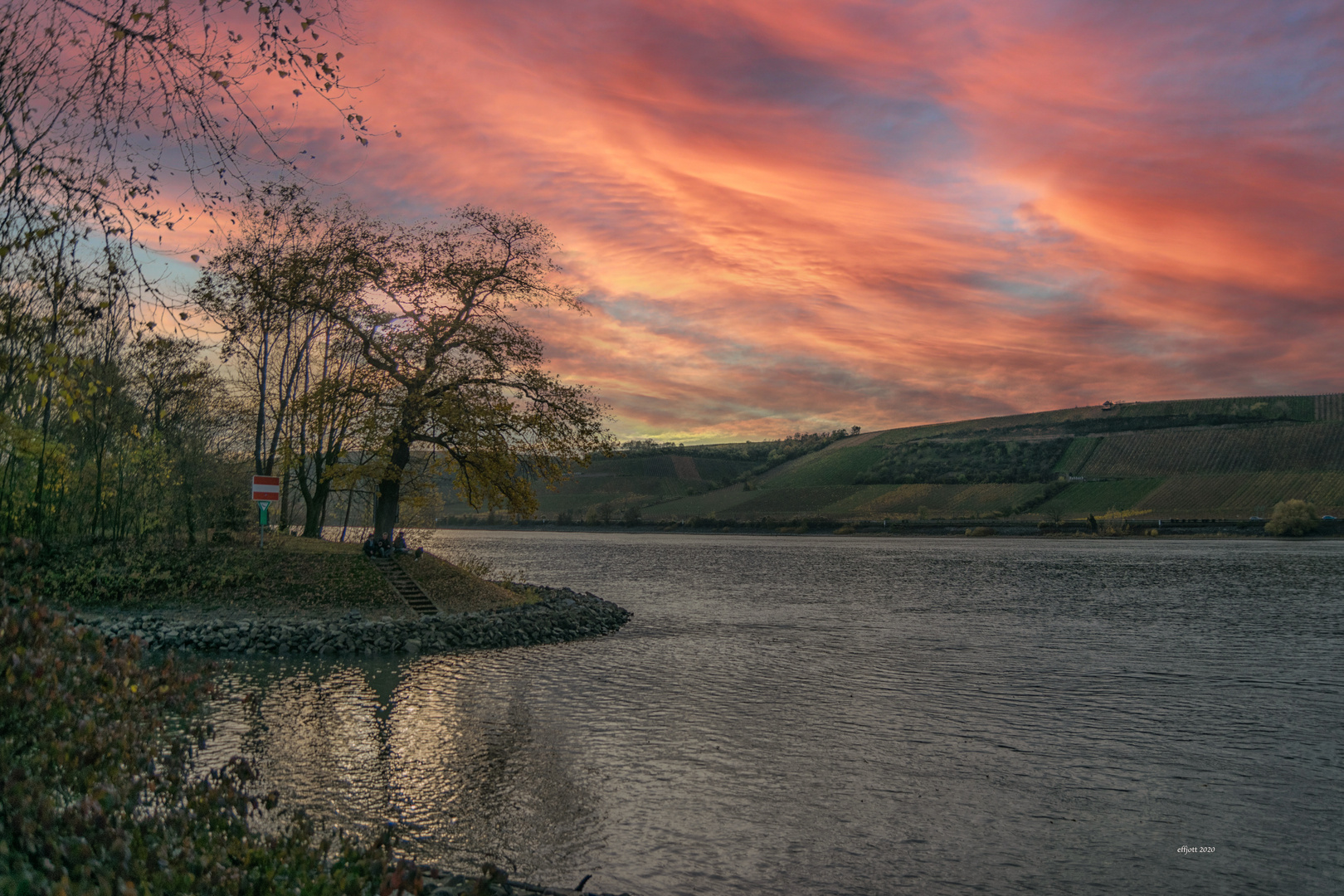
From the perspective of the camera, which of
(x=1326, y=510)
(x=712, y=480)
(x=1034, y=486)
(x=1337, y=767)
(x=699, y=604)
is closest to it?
(x=1337, y=767)

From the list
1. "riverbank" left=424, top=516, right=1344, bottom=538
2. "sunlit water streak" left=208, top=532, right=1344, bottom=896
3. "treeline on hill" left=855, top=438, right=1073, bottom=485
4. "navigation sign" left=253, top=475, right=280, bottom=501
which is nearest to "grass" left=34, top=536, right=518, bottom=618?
"navigation sign" left=253, top=475, right=280, bottom=501

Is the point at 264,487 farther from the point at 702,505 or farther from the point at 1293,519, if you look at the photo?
the point at 702,505

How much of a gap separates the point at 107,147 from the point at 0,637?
497 cm

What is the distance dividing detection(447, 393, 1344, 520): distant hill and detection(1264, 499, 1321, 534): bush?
19.7ft

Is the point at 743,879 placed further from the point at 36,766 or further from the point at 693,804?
the point at 36,766

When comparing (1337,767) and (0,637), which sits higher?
(0,637)

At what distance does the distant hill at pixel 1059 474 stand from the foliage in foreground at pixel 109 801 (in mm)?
134129

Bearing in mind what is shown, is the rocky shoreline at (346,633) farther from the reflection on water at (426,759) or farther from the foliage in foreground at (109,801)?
the foliage in foreground at (109,801)

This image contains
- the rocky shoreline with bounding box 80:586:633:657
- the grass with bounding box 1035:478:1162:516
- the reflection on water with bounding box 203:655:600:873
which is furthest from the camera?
the grass with bounding box 1035:478:1162:516

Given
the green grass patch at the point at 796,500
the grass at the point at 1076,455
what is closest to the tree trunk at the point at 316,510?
the green grass patch at the point at 796,500

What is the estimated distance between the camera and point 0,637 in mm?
8406

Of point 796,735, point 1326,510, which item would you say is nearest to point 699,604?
point 796,735

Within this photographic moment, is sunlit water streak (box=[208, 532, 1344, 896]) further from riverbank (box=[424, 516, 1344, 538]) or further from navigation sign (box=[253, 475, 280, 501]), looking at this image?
riverbank (box=[424, 516, 1344, 538])

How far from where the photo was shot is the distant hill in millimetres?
125562
